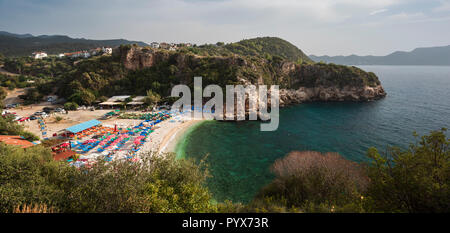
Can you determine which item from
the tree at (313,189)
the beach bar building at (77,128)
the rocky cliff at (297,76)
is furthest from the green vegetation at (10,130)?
the rocky cliff at (297,76)

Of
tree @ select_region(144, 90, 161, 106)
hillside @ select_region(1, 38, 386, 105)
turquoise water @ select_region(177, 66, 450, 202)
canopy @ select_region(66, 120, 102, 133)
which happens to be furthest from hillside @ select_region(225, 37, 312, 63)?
canopy @ select_region(66, 120, 102, 133)

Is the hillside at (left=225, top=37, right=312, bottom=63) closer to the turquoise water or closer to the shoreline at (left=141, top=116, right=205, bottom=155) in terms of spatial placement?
the turquoise water

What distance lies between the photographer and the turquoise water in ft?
66.2

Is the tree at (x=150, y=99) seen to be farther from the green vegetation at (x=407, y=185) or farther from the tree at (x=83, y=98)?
the green vegetation at (x=407, y=185)

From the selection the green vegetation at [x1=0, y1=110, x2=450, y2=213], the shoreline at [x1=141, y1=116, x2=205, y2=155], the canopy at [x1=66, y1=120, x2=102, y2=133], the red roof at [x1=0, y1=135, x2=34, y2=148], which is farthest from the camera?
the canopy at [x1=66, y1=120, x2=102, y2=133]

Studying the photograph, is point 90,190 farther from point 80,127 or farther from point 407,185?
point 80,127

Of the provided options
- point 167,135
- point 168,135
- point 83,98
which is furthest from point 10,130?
point 83,98

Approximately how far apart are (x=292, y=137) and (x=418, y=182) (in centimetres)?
2337

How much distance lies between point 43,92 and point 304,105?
7703 cm

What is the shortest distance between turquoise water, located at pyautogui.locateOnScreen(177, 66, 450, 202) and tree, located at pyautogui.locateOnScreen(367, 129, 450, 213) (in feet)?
35.4

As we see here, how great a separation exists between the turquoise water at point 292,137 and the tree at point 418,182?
1079 centimetres

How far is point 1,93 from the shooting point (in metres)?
45.5

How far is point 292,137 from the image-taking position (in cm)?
3059

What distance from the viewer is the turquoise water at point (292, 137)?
20.2 m
